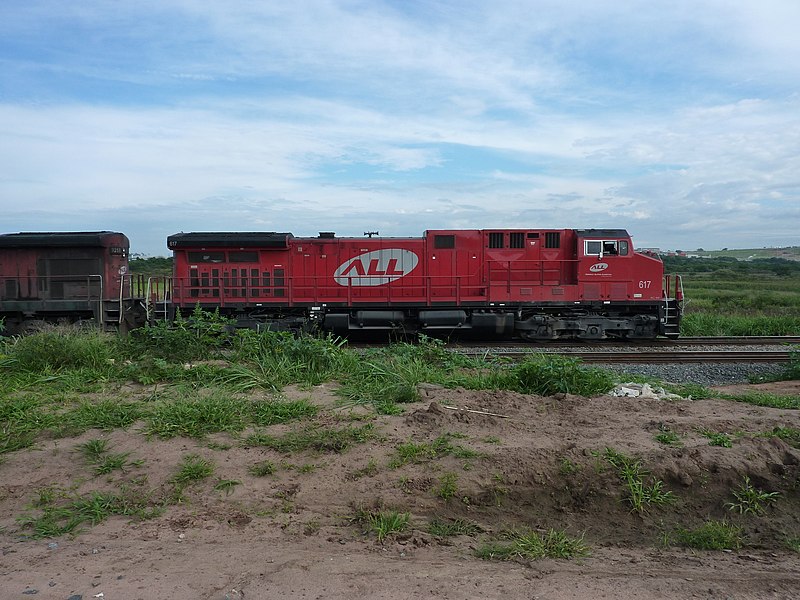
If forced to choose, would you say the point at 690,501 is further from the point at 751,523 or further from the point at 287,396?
the point at 287,396

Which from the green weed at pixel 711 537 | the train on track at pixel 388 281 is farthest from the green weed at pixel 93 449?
the train on track at pixel 388 281

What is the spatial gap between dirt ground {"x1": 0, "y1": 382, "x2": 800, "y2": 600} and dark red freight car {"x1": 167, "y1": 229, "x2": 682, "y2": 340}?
35.0ft

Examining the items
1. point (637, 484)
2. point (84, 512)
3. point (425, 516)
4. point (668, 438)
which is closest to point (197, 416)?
point (84, 512)

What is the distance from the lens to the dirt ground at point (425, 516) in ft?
12.9

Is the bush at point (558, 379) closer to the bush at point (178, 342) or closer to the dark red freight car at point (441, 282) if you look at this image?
the bush at point (178, 342)

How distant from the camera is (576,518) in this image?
196 inches

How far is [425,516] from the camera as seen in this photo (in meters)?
4.90

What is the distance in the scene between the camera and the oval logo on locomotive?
58.3 feet

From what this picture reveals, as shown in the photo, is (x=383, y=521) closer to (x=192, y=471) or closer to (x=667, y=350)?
(x=192, y=471)

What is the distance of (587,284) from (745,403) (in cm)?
959

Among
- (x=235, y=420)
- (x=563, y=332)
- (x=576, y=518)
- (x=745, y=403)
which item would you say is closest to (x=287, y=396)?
(x=235, y=420)

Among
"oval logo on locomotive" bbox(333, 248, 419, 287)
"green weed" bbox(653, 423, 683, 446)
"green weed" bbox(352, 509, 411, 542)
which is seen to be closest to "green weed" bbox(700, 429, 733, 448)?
"green weed" bbox(653, 423, 683, 446)

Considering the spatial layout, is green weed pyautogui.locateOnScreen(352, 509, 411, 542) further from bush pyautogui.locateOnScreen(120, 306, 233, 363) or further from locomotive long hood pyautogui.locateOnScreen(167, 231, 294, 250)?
locomotive long hood pyautogui.locateOnScreen(167, 231, 294, 250)

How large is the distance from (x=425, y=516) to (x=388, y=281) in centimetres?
1307
